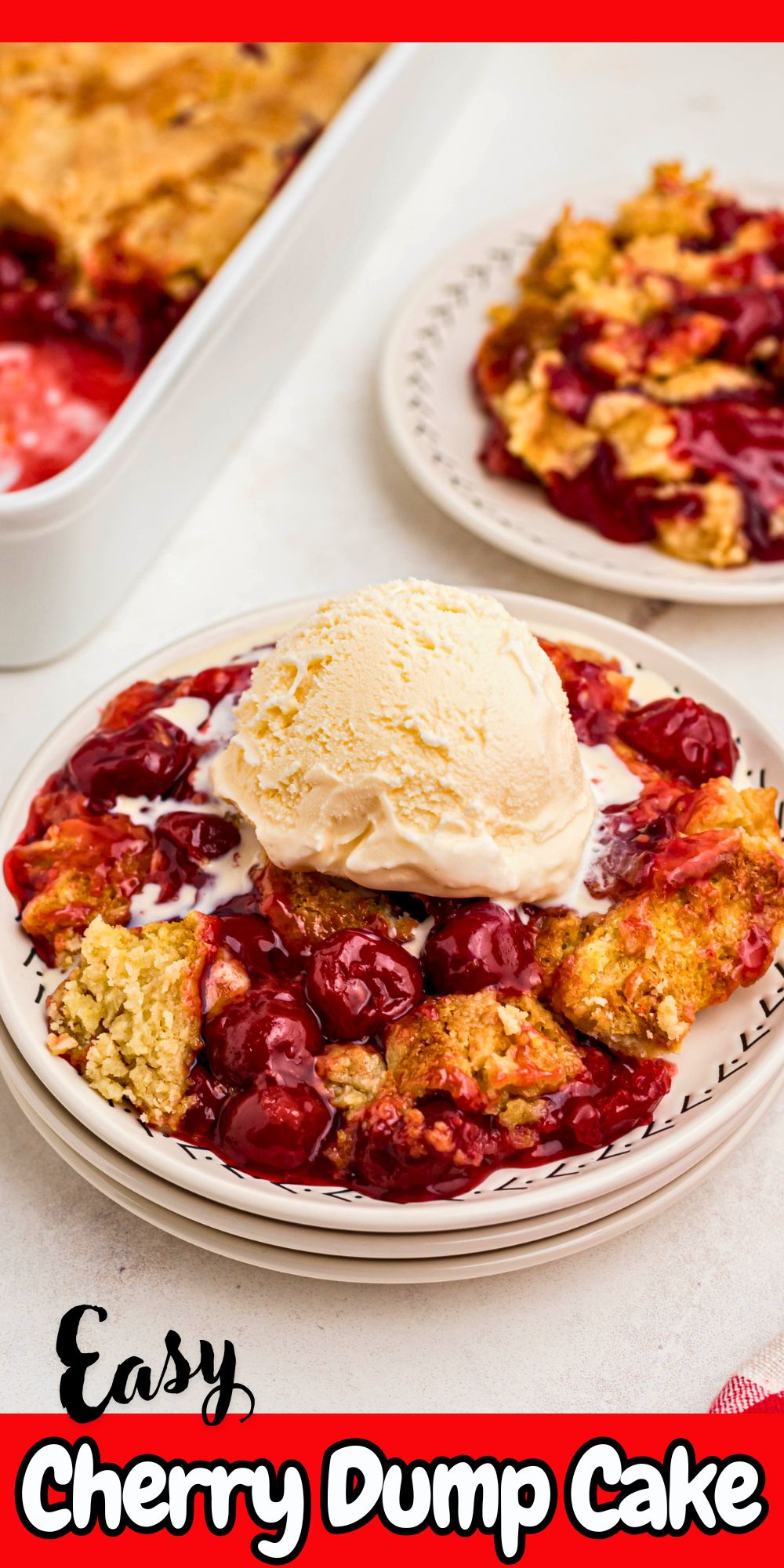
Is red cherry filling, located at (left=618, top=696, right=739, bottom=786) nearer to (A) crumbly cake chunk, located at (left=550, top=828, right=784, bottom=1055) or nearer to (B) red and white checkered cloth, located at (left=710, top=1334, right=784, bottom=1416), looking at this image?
(A) crumbly cake chunk, located at (left=550, top=828, right=784, bottom=1055)

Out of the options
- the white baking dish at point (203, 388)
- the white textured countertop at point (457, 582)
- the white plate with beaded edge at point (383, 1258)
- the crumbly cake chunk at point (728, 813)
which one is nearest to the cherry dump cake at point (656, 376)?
the white textured countertop at point (457, 582)

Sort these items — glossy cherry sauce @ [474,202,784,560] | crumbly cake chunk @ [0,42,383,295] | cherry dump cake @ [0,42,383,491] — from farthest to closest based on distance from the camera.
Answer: crumbly cake chunk @ [0,42,383,295] < cherry dump cake @ [0,42,383,491] < glossy cherry sauce @ [474,202,784,560]

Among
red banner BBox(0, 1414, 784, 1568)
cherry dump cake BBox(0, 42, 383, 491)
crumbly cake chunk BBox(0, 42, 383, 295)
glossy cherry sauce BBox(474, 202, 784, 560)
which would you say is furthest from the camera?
crumbly cake chunk BBox(0, 42, 383, 295)

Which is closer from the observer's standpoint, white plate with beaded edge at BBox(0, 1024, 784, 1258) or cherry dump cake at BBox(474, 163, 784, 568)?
white plate with beaded edge at BBox(0, 1024, 784, 1258)

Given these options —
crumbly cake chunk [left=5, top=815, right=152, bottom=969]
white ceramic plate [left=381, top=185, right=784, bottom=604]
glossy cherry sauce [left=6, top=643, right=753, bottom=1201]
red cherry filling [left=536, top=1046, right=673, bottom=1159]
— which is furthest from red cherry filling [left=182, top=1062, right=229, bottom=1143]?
white ceramic plate [left=381, top=185, right=784, bottom=604]

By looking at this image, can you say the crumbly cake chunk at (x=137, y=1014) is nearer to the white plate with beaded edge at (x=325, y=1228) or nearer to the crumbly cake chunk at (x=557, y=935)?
the white plate with beaded edge at (x=325, y=1228)

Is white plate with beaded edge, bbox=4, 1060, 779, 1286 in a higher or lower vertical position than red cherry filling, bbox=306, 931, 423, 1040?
lower

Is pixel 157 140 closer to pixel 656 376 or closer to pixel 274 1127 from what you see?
pixel 656 376

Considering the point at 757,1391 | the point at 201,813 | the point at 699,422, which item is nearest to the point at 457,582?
the point at 699,422
